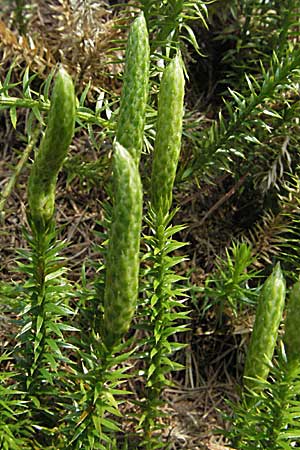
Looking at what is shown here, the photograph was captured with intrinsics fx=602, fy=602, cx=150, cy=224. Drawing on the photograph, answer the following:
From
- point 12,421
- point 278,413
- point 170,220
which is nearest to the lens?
point 278,413

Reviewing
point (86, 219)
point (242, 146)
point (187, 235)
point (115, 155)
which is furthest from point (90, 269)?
point (115, 155)

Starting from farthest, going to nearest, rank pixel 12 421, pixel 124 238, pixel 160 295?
pixel 12 421 → pixel 160 295 → pixel 124 238

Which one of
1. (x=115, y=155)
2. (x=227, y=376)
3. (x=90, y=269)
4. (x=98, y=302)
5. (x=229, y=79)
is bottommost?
(x=227, y=376)

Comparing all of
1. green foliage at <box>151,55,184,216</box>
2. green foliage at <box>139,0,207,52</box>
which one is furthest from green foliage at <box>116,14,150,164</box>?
green foliage at <box>139,0,207,52</box>

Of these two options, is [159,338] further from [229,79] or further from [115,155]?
[229,79]

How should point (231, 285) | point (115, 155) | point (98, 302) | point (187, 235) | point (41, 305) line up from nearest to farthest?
point (115, 155), point (41, 305), point (98, 302), point (231, 285), point (187, 235)

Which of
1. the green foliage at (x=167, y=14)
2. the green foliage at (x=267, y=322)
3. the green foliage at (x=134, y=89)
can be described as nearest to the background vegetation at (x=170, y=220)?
the green foliage at (x=167, y=14)

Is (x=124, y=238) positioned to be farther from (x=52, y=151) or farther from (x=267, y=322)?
(x=267, y=322)

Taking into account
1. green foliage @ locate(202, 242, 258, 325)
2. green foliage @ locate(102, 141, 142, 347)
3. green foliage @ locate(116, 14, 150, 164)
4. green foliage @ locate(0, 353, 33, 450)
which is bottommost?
green foliage @ locate(0, 353, 33, 450)

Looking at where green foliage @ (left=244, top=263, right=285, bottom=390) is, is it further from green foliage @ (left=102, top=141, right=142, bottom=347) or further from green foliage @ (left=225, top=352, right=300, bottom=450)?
green foliage @ (left=102, top=141, right=142, bottom=347)

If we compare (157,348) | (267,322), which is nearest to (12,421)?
(157,348)

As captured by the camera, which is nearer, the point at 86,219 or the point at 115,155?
the point at 115,155
